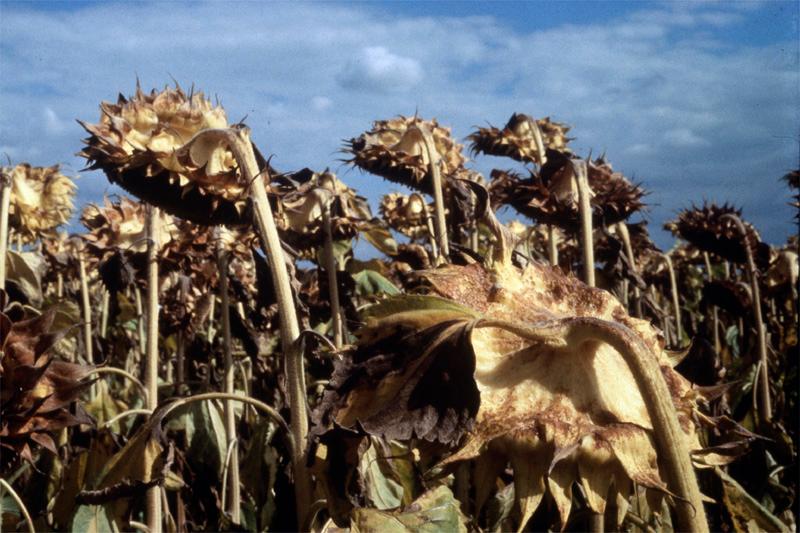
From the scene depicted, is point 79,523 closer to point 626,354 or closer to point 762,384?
point 626,354

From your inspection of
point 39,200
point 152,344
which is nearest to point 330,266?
point 152,344

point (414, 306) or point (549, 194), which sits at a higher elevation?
point (549, 194)

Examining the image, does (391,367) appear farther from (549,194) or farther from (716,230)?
(716,230)

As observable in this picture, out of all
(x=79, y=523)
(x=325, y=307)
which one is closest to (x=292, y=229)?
(x=325, y=307)

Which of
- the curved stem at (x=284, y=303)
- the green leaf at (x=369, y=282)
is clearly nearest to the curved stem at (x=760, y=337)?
the green leaf at (x=369, y=282)

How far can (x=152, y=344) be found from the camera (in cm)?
301

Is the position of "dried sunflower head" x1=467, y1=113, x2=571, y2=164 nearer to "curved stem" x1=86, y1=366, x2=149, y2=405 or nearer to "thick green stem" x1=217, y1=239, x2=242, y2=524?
"thick green stem" x1=217, y1=239, x2=242, y2=524

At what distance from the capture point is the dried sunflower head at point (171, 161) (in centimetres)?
207

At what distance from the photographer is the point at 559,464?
1062 mm

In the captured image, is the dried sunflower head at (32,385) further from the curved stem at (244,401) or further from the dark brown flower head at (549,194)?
the dark brown flower head at (549,194)

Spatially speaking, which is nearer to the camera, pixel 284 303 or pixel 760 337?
pixel 284 303

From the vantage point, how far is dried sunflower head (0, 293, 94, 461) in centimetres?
183

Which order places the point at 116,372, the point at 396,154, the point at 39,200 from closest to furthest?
the point at 116,372, the point at 396,154, the point at 39,200

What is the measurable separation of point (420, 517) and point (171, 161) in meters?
1.11
